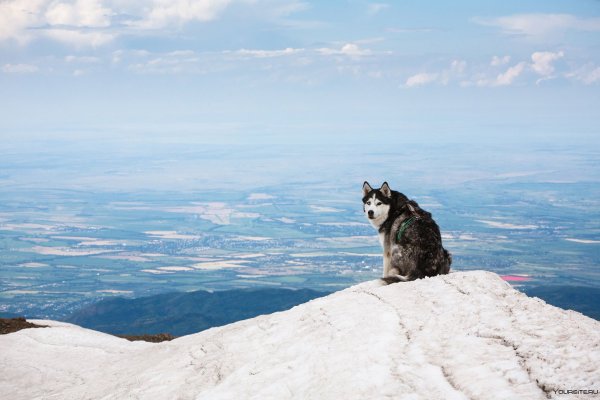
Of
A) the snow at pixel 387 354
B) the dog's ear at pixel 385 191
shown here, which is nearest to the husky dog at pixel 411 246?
the dog's ear at pixel 385 191

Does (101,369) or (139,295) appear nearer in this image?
(101,369)

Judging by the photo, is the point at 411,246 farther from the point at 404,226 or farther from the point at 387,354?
the point at 387,354

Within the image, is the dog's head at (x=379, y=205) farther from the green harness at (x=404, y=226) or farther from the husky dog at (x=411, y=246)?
the green harness at (x=404, y=226)

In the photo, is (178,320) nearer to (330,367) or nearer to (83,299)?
(83,299)

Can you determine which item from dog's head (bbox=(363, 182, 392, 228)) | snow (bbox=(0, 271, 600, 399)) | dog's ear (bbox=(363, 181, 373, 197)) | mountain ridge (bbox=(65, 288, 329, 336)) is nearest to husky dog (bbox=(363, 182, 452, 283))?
dog's head (bbox=(363, 182, 392, 228))

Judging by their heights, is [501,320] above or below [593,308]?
above

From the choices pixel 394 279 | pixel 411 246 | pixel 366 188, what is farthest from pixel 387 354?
pixel 366 188

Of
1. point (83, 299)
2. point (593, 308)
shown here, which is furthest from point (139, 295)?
point (593, 308)

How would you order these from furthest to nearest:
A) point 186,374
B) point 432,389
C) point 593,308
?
point 593,308 → point 186,374 → point 432,389
